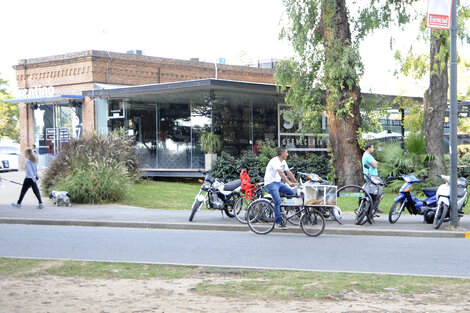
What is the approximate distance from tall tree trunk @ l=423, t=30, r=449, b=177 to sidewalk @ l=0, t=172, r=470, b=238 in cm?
667

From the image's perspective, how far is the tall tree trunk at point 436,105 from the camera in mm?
22203

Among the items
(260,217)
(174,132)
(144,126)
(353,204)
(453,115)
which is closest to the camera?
(453,115)

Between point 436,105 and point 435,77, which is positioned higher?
point 435,77

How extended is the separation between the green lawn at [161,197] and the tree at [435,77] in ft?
28.4

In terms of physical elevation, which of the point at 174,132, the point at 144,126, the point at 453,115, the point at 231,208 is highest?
the point at 453,115

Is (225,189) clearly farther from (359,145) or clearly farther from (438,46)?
(438,46)

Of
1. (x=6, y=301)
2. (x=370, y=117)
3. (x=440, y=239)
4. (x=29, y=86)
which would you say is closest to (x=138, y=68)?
(x=29, y=86)

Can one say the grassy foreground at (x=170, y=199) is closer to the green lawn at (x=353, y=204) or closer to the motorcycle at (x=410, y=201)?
the green lawn at (x=353, y=204)

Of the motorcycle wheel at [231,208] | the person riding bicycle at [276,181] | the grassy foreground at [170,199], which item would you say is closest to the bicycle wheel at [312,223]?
the person riding bicycle at [276,181]

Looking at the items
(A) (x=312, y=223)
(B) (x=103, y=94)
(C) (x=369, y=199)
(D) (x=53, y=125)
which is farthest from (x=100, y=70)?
(A) (x=312, y=223)

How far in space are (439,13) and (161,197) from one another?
11180mm

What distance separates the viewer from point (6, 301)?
685cm

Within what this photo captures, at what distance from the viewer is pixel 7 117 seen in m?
61.0

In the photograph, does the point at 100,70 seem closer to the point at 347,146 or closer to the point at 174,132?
the point at 174,132
